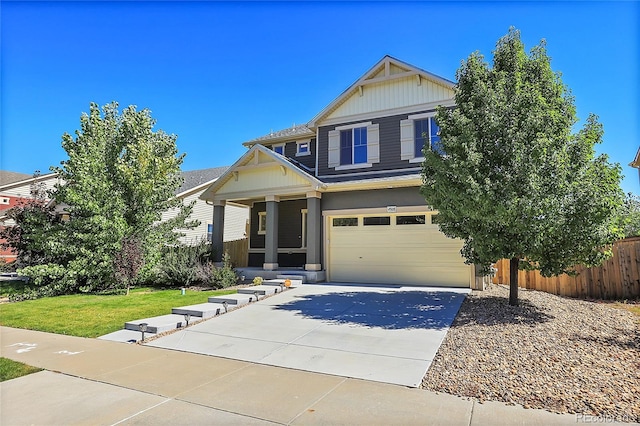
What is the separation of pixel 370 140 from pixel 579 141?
788 centimetres

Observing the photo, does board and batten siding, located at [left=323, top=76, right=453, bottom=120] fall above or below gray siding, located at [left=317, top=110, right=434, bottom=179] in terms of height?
above

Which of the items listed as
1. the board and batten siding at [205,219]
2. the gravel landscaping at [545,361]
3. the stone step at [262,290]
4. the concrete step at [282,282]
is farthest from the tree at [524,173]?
the board and batten siding at [205,219]

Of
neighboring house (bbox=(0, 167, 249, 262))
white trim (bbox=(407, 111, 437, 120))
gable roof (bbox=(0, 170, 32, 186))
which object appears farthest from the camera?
gable roof (bbox=(0, 170, 32, 186))

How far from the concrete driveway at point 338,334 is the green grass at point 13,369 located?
186 centimetres

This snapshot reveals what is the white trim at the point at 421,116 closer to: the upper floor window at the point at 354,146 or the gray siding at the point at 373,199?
the upper floor window at the point at 354,146

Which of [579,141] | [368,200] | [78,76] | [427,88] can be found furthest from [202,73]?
[579,141]

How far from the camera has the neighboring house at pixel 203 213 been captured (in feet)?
76.9

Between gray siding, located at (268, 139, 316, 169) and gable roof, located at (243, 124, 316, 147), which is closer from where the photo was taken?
→ gray siding, located at (268, 139, 316, 169)

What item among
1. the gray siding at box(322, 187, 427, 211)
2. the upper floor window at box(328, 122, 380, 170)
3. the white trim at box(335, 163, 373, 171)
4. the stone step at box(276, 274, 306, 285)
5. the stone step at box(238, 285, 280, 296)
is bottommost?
the stone step at box(238, 285, 280, 296)

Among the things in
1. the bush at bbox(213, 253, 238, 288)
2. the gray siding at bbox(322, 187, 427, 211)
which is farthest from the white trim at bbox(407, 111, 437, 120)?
the bush at bbox(213, 253, 238, 288)

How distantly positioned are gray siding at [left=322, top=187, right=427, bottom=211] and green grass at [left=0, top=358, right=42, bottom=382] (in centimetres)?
1046

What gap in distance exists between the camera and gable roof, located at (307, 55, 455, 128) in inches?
538

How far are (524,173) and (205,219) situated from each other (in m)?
21.8

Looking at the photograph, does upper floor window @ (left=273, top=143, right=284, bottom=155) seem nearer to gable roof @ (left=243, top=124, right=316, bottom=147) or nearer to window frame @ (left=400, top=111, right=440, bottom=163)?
gable roof @ (left=243, top=124, right=316, bottom=147)
